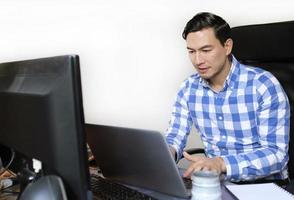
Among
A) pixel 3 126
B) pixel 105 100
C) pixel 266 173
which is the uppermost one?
pixel 3 126

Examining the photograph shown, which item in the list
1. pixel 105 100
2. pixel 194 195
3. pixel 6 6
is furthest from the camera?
pixel 105 100

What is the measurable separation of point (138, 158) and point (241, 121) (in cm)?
67

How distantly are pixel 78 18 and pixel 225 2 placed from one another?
2.55 feet

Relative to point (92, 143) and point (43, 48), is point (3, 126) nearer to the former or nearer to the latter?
point (92, 143)

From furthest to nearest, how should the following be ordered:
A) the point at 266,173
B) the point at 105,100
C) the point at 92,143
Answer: the point at 105,100 → the point at 266,173 → the point at 92,143

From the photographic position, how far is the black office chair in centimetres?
140

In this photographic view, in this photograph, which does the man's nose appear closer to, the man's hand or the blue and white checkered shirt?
the blue and white checkered shirt

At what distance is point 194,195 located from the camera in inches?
31.0

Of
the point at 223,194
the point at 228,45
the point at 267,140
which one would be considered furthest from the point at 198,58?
the point at 223,194

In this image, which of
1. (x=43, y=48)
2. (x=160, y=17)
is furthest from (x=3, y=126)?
(x=160, y=17)

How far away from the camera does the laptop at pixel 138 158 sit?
2.63 feet

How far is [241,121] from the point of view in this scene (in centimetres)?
139

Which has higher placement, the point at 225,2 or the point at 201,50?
the point at 225,2

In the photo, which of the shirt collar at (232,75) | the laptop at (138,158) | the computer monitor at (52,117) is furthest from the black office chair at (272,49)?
the computer monitor at (52,117)
